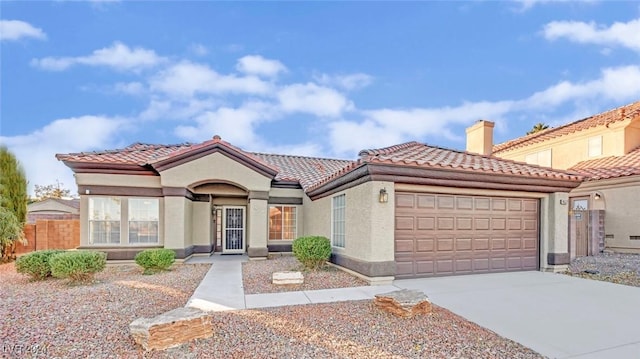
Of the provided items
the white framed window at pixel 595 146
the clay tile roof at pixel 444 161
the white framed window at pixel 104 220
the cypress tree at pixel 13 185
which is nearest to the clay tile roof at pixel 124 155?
the white framed window at pixel 104 220

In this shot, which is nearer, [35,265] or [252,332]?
[252,332]

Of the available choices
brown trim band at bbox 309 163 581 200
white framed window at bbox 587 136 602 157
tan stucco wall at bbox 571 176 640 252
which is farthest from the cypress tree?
white framed window at bbox 587 136 602 157

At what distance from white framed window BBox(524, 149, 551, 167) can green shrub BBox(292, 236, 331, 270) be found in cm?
1709

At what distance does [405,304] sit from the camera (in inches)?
236

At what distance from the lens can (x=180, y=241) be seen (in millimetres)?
12625

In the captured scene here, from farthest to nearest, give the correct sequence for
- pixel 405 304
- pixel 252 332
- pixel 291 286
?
pixel 291 286, pixel 405 304, pixel 252 332

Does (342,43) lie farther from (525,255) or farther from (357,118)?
(525,255)

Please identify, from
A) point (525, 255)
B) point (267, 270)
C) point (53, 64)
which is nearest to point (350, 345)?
point (267, 270)

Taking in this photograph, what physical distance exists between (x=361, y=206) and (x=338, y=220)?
2.20 m


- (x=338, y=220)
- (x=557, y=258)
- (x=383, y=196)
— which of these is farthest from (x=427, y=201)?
(x=557, y=258)

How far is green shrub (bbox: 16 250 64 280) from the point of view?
927cm

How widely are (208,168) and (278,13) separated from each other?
664 centimetres

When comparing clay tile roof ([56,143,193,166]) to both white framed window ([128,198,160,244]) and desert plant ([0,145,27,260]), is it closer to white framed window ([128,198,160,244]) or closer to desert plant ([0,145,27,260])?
white framed window ([128,198,160,244])

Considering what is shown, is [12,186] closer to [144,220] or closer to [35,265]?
[144,220]
